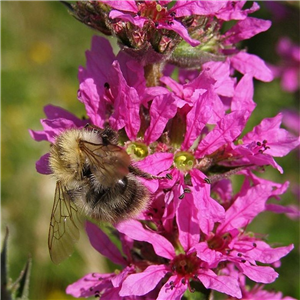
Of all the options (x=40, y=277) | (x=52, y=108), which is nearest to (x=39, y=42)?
(x=40, y=277)

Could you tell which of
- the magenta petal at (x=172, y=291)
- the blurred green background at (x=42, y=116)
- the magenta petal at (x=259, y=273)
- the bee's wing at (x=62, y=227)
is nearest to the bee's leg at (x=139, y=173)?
the bee's wing at (x=62, y=227)

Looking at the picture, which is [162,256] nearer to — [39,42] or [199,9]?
[199,9]

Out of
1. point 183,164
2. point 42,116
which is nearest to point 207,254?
point 183,164

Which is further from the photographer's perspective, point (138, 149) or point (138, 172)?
point (138, 149)

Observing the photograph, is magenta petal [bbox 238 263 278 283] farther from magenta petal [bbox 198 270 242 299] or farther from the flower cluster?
magenta petal [bbox 198 270 242 299]

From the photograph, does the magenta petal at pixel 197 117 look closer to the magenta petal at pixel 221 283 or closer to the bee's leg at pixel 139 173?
the bee's leg at pixel 139 173

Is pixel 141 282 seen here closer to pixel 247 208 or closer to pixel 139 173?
pixel 139 173

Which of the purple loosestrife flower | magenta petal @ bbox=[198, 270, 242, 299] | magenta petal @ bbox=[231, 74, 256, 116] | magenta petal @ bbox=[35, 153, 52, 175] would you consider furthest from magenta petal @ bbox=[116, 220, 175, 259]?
magenta petal @ bbox=[231, 74, 256, 116]
